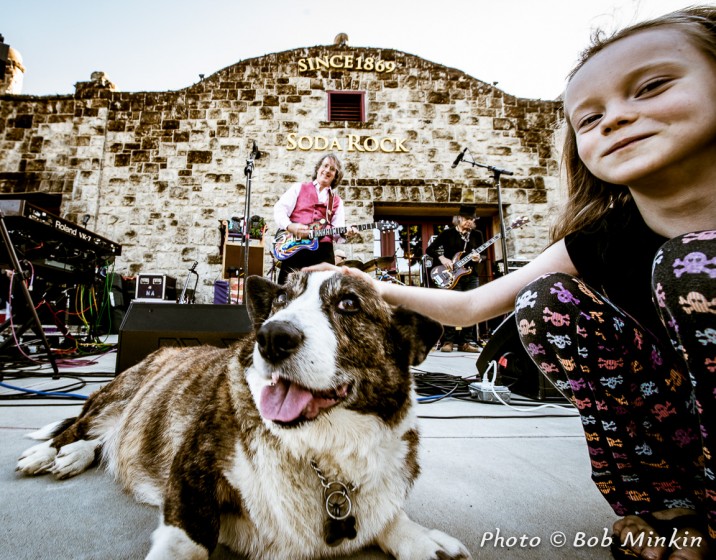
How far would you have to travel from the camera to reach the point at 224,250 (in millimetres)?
7352

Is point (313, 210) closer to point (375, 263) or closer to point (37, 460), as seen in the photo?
point (375, 263)

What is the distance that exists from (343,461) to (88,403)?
5.11ft

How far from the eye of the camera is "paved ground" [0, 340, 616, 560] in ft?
3.21

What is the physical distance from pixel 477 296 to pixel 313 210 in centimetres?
338

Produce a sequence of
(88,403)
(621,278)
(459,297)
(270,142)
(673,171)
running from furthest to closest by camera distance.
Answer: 1. (270,142)
2. (88,403)
3. (459,297)
4. (621,278)
5. (673,171)

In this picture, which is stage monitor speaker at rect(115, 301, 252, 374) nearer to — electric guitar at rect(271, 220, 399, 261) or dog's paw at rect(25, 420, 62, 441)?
dog's paw at rect(25, 420, 62, 441)

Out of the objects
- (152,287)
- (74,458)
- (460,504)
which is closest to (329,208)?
(74,458)

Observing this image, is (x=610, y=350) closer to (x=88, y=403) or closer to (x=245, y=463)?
(x=245, y=463)

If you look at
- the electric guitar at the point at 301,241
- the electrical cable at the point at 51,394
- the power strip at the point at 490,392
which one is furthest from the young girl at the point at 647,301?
the electric guitar at the point at 301,241

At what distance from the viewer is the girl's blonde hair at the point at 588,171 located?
0.94 m

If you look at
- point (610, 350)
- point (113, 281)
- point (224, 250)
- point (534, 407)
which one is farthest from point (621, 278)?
point (113, 281)

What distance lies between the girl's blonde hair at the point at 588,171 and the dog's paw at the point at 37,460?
2170mm

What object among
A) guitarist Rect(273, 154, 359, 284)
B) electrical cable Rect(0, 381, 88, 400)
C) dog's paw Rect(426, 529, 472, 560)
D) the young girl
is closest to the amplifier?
guitarist Rect(273, 154, 359, 284)

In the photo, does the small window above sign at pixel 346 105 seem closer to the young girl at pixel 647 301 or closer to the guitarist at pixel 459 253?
the guitarist at pixel 459 253
